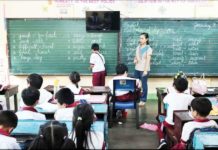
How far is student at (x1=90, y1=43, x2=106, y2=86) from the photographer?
6.05 m

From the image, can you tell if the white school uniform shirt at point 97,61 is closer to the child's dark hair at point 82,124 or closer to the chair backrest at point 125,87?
the chair backrest at point 125,87

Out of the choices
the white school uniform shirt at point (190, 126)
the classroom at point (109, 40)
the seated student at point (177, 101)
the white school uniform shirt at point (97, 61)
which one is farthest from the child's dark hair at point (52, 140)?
the white school uniform shirt at point (97, 61)

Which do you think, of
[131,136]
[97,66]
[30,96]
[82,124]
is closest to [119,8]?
[97,66]

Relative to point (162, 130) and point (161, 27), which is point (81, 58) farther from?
point (162, 130)

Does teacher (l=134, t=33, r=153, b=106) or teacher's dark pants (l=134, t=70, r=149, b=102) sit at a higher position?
teacher (l=134, t=33, r=153, b=106)

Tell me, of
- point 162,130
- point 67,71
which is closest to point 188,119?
point 162,130

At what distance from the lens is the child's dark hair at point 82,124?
2430 mm

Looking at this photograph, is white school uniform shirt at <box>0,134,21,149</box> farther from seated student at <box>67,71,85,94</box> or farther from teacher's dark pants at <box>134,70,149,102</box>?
teacher's dark pants at <box>134,70,149,102</box>

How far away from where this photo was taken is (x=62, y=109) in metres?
3.17

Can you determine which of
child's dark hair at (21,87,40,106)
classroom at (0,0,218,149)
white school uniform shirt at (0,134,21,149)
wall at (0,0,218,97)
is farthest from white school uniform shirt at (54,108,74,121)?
wall at (0,0,218,97)

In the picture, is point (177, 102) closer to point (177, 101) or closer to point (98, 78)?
point (177, 101)

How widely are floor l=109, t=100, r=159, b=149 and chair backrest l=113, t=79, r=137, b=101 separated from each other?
487mm

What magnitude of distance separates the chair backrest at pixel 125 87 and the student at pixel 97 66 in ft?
4.51

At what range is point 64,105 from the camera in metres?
3.26
